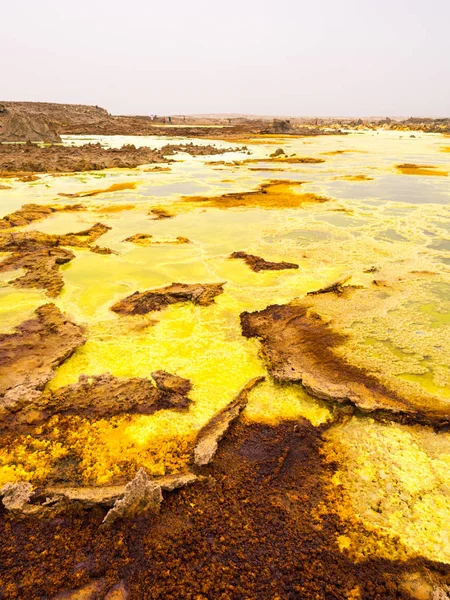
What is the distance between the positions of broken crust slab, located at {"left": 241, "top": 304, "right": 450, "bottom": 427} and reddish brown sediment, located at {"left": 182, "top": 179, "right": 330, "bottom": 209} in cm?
851

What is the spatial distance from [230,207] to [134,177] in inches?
338

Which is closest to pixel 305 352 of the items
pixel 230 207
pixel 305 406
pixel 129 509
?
pixel 305 406

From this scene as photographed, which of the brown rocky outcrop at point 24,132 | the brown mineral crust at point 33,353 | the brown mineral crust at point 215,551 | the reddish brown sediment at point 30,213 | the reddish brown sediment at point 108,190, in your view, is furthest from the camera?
the brown rocky outcrop at point 24,132

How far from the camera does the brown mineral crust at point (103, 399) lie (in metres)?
4.28

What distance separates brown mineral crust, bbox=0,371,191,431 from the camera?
4.28 meters

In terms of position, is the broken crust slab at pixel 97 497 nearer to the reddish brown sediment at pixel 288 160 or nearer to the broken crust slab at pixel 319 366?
the broken crust slab at pixel 319 366

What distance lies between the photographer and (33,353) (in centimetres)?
538

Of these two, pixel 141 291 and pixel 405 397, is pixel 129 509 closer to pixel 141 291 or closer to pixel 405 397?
pixel 405 397

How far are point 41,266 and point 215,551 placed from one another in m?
7.23

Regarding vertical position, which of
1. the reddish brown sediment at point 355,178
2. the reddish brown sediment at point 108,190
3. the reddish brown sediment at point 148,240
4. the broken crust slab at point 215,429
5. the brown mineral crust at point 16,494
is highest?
the brown mineral crust at point 16,494

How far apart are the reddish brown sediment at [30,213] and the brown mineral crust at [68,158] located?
9.09 meters

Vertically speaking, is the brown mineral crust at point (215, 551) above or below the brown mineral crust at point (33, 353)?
above

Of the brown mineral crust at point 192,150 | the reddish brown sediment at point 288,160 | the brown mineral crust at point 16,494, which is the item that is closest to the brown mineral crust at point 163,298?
the brown mineral crust at point 16,494

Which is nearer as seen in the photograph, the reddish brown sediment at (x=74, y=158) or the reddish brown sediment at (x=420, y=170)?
the reddish brown sediment at (x=420, y=170)
